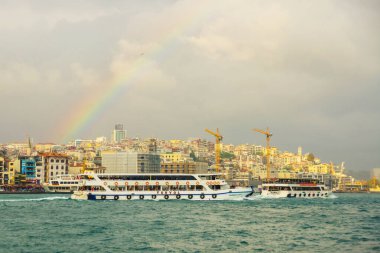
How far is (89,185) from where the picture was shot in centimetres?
8912

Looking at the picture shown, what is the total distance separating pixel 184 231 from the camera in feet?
154

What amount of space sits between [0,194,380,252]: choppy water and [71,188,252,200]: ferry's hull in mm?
21576

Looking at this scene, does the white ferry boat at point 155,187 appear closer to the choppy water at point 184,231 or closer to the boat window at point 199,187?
the boat window at point 199,187

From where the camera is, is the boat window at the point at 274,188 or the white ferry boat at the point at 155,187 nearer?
the white ferry boat at the point at 155,187

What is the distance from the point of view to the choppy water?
38.5m

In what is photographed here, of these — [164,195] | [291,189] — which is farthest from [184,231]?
[291,189]

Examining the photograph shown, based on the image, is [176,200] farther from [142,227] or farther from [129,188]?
[142,227]

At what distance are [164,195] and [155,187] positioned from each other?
201 cm

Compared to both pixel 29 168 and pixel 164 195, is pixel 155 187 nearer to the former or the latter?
pixel 164 195

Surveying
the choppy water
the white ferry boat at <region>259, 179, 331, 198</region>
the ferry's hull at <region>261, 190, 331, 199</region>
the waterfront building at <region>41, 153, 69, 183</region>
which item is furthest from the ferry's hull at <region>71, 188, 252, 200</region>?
the waterfront building at <region>41, 153, 69, 183</region>

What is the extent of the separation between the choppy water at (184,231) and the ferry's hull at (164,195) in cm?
2158

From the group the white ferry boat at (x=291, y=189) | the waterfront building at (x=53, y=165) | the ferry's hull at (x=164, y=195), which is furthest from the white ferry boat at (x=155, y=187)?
the waterfront building at (x=53, y=165)

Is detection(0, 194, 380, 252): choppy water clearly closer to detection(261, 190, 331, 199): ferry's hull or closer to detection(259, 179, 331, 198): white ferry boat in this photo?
detection(261, 190, 331, 199): ferry's hull

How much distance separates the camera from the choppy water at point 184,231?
3850cm
